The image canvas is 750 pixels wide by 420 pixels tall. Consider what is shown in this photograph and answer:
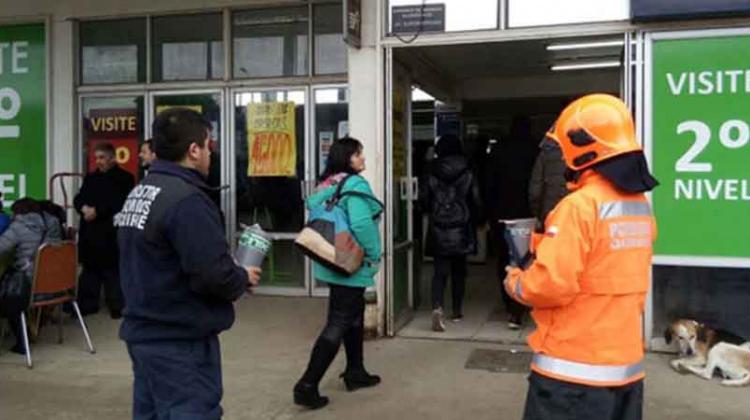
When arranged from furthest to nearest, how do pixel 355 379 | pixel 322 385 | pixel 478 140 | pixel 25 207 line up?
1. pixel 478 140
2. pixel 25 207
3. pixel 322 385
4. pixel 355 379

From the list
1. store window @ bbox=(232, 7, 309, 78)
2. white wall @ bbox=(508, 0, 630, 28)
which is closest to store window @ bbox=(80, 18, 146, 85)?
store window @ bbox=(232, 7, 309, 78)

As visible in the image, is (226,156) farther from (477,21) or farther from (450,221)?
(477,21)

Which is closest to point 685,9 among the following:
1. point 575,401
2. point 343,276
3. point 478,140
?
point 343,276

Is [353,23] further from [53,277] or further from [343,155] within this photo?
[53,277]

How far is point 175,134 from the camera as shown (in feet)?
10.0

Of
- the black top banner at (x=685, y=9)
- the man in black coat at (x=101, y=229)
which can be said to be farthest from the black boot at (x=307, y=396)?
the black top banner at (x=685, y=9)

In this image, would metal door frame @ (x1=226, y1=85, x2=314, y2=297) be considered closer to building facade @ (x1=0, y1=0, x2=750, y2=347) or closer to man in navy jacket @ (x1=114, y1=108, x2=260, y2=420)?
building facade @ (x1=0, y1=0, x2=750, y2=347)

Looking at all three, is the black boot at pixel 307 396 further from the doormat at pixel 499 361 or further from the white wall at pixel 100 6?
the white wall at pixel 100 6

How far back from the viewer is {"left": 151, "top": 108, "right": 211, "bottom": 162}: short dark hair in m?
3.06

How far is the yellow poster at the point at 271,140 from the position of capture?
8.45m

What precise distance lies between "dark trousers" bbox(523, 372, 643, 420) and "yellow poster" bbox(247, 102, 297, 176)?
6.00m

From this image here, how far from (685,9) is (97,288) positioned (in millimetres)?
5592

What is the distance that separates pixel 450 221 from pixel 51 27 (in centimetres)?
515

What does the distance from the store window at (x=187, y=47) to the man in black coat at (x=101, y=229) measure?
5.28 feet
